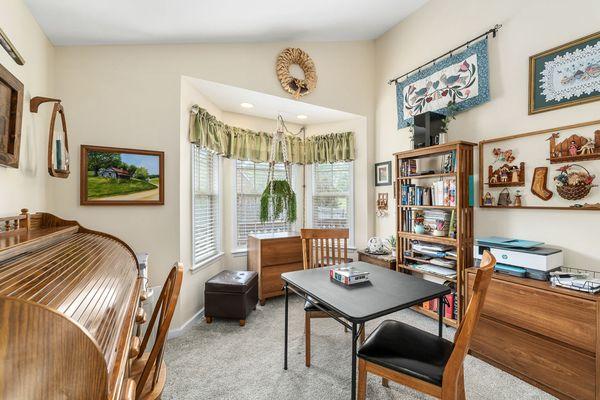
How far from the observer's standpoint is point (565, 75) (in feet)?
6.66

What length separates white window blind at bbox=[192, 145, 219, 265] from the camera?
9.80 feet

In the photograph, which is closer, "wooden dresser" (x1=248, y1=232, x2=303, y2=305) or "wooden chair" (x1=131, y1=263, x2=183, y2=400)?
"wooden chair" (x1=131, y1=263, x2=183, y2=400)

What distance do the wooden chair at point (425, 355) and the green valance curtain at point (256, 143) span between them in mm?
2526

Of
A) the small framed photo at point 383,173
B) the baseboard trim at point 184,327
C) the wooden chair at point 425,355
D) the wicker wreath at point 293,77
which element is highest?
the wicker wreath at point 293,77

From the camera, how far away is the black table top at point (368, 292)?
1.38 meters

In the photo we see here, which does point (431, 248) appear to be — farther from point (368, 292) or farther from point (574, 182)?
point (368, 292)

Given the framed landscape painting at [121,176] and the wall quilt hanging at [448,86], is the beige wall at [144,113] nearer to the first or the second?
the framed landscape painting at [121,176]

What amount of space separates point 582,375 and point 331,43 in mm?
3910

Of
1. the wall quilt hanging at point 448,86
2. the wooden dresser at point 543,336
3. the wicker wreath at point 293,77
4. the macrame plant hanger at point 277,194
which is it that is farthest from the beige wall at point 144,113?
the wooden dresser at point 543,336

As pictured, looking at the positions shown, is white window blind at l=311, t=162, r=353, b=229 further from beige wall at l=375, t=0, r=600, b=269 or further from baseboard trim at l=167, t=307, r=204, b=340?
baseboard trim at l=167, t=307, r=204, b=340

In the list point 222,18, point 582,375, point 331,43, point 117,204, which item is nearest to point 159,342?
point 117,204

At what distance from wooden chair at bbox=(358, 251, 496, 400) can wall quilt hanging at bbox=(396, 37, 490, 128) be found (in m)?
2.04

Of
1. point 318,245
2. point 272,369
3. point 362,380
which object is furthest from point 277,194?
point 362,380

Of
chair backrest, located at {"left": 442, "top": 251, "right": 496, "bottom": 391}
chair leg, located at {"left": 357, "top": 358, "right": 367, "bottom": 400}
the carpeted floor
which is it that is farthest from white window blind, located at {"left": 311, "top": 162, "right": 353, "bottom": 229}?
chair backrest, located at {"left": 442, "top": 251, "right": 496, "bottom": 391}
